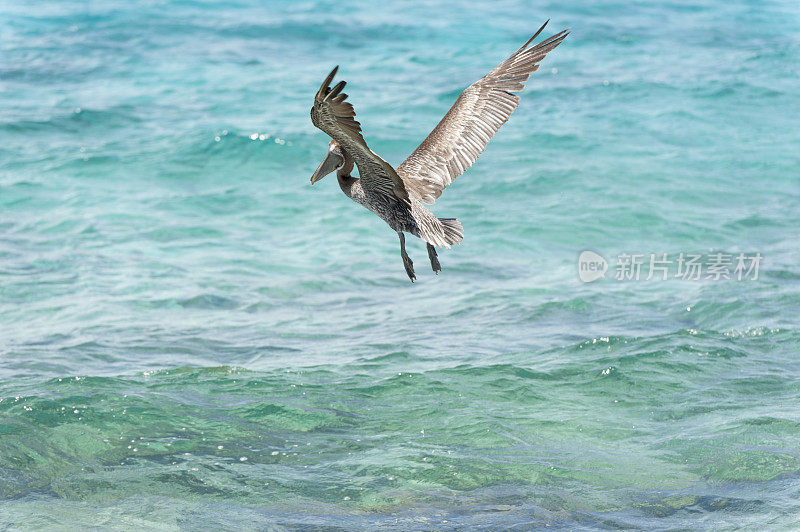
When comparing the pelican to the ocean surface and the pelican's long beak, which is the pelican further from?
the ocean surface

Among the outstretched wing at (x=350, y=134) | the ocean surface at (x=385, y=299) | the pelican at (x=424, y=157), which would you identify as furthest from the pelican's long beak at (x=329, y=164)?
the ocean surface at (x=385, y=299)

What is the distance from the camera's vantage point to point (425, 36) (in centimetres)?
2197

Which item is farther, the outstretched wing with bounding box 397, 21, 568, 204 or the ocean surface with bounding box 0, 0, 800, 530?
the ocean surface with bounding box 0, 0, 800, 530

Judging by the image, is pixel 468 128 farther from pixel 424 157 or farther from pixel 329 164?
pixel 329 164

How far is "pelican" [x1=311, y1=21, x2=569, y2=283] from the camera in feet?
13.7

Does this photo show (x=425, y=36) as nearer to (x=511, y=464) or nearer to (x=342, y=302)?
(x=342, y=302)

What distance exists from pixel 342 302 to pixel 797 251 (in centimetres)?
538

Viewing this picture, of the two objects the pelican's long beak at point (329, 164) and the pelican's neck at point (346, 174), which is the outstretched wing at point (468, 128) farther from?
the pelican's long beak at point (329, 164)

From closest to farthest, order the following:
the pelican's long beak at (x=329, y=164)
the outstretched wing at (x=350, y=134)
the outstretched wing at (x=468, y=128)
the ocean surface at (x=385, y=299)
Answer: the outstretched wing at (x=350, y=134) < the pelican's long beak at (x=329, y=164) < the outstretched wing at (x=468, y=128) < the ocean surface at (x=385, y=299)

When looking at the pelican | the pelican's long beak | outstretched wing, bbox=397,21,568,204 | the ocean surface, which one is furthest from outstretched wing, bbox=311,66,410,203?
the ocean surface

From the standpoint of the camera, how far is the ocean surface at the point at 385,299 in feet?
19.2

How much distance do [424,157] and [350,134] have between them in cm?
167

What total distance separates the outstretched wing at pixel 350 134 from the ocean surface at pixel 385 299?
1.97 metres

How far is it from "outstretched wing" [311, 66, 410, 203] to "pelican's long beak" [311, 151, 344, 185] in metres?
0.18
